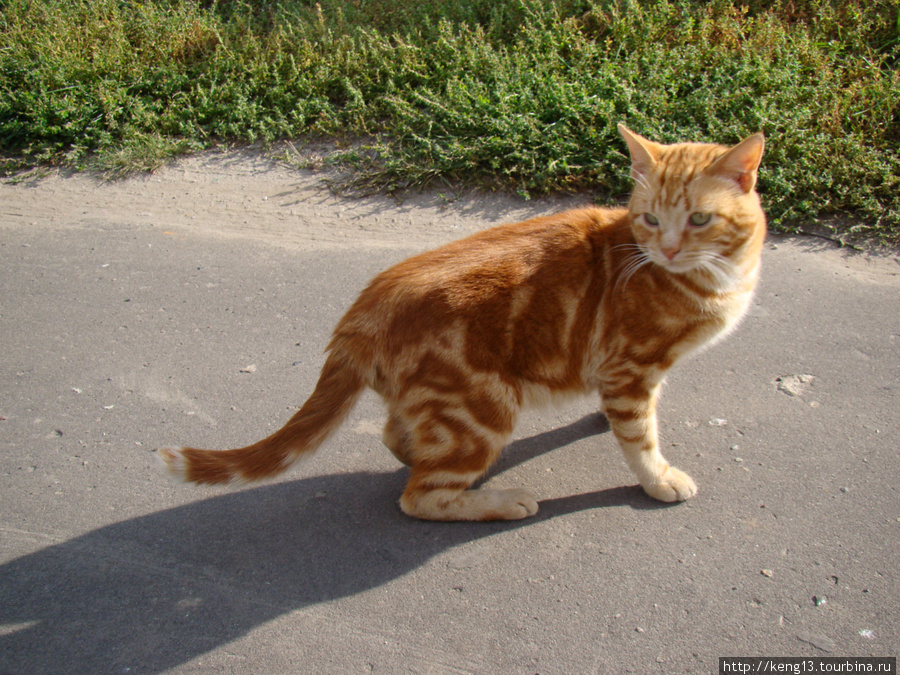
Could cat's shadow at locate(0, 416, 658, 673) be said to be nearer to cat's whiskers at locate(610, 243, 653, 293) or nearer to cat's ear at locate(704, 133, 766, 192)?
cat's whiskers at locate(610, 243, 653, 293)

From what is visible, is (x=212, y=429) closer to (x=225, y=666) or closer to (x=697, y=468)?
(x=225, y=666)

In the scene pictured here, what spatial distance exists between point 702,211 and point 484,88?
11.3ft

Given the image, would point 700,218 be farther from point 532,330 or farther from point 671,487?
point 671,487

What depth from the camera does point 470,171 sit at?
534 centimetres

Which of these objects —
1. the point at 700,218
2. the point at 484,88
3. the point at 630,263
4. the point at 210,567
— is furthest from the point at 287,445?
the point at 484,88

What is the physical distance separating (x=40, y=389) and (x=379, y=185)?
277 centimetres

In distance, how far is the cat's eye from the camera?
274 cm

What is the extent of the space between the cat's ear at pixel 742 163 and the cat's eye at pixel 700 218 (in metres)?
0.17

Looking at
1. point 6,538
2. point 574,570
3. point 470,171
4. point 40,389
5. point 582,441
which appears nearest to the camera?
point 574,570

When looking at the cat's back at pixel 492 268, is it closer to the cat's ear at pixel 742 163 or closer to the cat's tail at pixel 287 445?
the cat's tail at pixel 287 445

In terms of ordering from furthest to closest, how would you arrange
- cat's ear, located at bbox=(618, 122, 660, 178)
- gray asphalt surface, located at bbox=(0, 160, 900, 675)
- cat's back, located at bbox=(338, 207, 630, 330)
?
cat's ear, located at bbox=(618, 122, 660, 178), cat's back, located at bbox=(338, 207, 630, 330), gray asphalt surface, located at bbox=(0, 160, 900, 675)

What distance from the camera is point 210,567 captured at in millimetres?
2842

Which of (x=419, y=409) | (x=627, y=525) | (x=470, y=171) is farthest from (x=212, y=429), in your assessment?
(x=470, y=171)

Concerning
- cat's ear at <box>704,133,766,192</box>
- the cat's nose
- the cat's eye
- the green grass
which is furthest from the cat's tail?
the green grass
